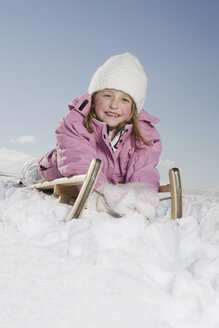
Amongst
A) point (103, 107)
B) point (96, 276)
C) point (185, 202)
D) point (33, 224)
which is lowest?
point (185, 202)

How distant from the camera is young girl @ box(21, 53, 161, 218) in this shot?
7.18 feet

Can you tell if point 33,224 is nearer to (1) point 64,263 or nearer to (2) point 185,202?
(1) point 64,263

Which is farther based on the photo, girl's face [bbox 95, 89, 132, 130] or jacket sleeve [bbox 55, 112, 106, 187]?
girl's face [bbox 95, 89, 132, 130]

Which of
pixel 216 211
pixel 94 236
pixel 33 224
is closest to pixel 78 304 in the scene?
pixel 94 236

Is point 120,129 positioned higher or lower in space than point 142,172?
higher

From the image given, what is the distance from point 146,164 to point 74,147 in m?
0.50

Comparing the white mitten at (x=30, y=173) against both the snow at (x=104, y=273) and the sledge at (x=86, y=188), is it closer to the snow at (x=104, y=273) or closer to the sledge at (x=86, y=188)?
the sledge at (x=86, y=188)

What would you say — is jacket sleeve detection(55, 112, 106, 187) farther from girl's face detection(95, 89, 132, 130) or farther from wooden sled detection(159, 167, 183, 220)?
wooden sled detection(159, 167, 183, 220)

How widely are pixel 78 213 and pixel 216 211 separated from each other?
1.21 m

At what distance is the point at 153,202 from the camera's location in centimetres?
183

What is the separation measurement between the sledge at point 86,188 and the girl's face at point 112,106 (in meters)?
0.46

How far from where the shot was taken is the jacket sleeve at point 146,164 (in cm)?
226

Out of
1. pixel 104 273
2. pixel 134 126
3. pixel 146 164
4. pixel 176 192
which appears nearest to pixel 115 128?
pixel 134 126

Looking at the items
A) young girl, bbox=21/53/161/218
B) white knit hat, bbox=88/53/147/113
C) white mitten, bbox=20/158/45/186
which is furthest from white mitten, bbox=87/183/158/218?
white mitten, bbox=20/158/45/186
